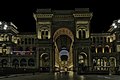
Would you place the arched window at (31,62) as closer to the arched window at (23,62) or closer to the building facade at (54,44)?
the building facade at (54,44)

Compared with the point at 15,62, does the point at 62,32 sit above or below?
above

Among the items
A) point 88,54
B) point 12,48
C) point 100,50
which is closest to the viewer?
point 88,54

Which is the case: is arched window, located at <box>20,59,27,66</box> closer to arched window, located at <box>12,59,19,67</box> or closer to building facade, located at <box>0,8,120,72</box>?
building facade, located at <box>0,8,120,72</box>

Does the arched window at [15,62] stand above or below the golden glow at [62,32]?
below

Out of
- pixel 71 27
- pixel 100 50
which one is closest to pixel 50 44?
pixel 71 27

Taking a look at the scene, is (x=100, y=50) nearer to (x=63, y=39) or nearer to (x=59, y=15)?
(x=63, y=39)

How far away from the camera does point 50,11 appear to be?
10644cm

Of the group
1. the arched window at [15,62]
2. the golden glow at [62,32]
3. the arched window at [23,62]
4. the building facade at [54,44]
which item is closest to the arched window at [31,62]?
the building facade at [54,44]

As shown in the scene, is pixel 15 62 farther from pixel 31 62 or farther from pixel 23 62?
pixel 31 62

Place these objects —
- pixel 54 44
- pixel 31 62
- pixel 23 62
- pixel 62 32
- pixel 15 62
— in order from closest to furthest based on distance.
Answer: pixel 54 44, pixel 31 62, pixel 15 62, pixel 23 62, pixel 62 32

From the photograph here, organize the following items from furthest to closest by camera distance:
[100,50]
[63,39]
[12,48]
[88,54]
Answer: [63,39] < [100,50] < [12,48] < [88,54]

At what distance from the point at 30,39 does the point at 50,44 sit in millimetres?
27292

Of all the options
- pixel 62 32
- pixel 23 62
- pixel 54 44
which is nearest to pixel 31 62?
pixel 23 62

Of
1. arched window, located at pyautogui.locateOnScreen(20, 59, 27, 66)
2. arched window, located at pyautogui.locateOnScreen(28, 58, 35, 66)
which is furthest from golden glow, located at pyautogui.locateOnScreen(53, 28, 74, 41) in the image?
arched window, located at pyautogui.locateOnScreen(20, 59, 27, 66)
